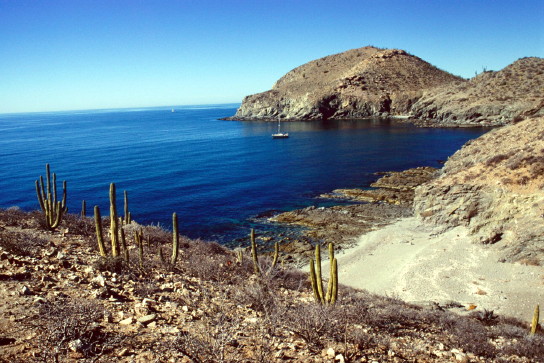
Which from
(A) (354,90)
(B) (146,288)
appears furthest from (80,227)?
(A) (354,90)

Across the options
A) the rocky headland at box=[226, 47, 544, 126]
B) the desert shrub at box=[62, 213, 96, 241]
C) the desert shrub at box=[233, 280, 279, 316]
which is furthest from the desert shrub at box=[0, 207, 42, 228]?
the rocky headland at box=[226, 47, 544, 126]

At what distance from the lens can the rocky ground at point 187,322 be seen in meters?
5.88

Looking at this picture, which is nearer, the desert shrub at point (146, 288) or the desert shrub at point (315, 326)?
the desert shrub at point (315, 326)

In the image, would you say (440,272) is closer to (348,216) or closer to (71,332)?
(348,216)

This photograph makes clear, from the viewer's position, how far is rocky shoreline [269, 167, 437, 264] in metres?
23.8

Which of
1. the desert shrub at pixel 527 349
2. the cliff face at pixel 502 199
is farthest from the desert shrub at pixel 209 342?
the cliff face at pixel 502 199

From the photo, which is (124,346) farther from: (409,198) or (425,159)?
(425,159)

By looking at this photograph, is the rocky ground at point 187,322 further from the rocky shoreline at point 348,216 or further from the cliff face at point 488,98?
the cliff face at point 488,98

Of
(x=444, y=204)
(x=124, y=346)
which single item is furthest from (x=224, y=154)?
(x=124, y=346)

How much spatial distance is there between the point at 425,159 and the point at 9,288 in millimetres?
51086

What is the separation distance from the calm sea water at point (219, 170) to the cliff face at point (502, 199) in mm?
10809

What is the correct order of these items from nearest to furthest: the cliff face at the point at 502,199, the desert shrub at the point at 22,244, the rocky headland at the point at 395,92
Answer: the desert shrub at the point at 22,244 → the cliff face at the point at 502,199 → the rocky headland at the point at 395,92

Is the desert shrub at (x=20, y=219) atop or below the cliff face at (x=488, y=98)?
below

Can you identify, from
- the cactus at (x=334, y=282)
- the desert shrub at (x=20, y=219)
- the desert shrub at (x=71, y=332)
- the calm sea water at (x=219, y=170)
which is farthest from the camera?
the calm sea water at (x=219, y=170)
